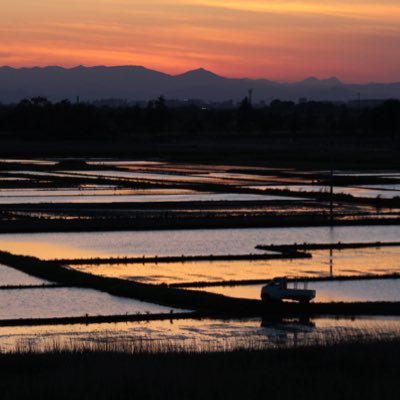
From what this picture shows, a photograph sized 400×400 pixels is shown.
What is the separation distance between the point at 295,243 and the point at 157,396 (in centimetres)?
1673

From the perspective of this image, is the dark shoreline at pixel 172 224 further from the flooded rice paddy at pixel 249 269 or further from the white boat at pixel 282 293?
the white boat at pixel 282 293

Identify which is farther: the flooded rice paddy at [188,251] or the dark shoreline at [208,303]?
the dark shoreline at [208,303]

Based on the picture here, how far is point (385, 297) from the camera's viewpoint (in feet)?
57.7

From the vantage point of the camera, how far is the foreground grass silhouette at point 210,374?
865cm

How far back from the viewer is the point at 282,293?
16.7 meters

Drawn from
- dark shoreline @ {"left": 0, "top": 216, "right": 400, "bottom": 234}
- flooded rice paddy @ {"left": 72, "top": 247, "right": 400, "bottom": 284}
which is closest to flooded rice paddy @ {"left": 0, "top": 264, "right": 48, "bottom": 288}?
flooded rice paddy @ {"left": 72, "top": 247, "right": 400, "bottom": 284}

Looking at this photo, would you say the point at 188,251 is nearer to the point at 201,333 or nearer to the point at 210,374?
the point at 201,333

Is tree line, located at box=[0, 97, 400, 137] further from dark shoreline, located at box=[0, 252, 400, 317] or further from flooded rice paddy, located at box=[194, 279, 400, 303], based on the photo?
→ flooded rice paddy, located at box=[194, 279, 400, 303]

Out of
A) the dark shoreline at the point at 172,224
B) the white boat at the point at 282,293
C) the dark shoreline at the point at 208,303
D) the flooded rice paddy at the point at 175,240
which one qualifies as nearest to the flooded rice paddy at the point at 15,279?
the dark shoreline at the point at 208,303

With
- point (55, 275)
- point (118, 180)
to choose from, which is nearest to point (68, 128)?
point (118, 180)

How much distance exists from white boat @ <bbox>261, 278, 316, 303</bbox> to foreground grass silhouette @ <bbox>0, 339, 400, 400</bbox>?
5.28 m

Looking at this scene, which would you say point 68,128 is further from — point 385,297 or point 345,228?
point 385,297

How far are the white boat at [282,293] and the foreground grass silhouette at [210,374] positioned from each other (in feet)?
17.3

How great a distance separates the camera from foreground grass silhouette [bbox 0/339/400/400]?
8.65 meters
